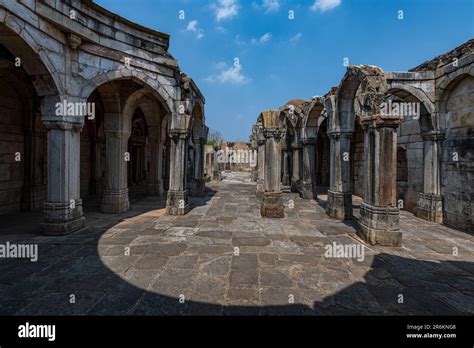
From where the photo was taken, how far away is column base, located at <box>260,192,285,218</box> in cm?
721

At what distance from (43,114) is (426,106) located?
421 inches

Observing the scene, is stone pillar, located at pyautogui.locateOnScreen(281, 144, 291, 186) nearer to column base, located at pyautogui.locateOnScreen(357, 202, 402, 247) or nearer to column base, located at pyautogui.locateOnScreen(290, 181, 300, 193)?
column base, located at pyautogui.locateOnScreen(290, 181, 300, 193)

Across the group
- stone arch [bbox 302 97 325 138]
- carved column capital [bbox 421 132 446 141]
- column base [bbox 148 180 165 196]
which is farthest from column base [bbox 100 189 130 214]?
carved column capital [bbox 421 132 446 141]

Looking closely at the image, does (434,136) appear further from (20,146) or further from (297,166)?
(20,146)

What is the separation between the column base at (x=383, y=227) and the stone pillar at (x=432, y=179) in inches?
129

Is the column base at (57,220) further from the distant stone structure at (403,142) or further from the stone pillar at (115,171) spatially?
the distant stone structure at (403,142)

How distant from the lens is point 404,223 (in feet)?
22.2

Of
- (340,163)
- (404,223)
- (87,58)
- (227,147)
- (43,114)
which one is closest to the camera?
(43,114)

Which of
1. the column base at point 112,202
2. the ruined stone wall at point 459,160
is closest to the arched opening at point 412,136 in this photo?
the ruined stone wall at point 459,160

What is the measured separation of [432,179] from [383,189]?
3.59m

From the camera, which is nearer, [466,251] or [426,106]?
[466,251]

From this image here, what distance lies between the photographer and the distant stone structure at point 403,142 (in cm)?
500
